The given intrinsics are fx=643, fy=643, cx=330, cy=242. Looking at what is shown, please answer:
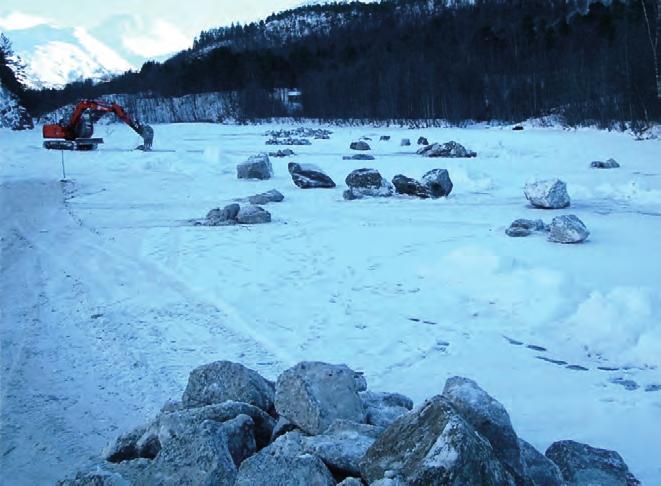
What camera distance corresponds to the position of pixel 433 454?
2.61 m

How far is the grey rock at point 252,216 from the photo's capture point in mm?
11750

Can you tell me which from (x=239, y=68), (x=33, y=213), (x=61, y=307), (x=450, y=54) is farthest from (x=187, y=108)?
(x=61, y=307)

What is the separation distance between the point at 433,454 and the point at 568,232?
24.7ft

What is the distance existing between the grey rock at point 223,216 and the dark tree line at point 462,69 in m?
16.3

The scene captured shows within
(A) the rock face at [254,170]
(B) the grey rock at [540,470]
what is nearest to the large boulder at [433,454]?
(B) the grey rock at [540,470]

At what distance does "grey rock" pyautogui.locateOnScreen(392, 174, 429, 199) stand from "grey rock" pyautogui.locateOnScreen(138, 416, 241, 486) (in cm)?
1179

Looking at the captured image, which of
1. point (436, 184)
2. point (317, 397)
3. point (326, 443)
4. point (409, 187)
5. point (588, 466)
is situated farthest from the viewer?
point (409, 187)

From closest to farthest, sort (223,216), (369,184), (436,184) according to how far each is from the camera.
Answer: (223,216) < (436,184) < (369,184)

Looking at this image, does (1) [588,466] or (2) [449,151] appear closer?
(1) [588,466]

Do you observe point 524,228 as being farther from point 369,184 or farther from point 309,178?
point 309,178

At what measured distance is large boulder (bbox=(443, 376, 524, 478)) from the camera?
120 inches

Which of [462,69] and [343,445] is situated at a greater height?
[462,69]

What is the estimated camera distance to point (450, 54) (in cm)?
6047

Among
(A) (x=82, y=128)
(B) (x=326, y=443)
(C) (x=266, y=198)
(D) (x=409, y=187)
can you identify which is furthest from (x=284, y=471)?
(A) (x=82, y=128)
